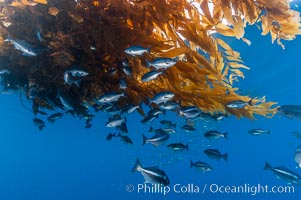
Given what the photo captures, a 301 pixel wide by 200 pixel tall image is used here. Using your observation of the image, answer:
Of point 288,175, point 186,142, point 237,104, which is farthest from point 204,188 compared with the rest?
point 237,104

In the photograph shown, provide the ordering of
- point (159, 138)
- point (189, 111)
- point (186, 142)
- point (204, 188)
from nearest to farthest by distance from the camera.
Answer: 1. point (189, 111)
2. point (159, 138)
3. point (204, 188)
4. point (186, 142)

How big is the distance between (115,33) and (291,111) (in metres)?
3.30

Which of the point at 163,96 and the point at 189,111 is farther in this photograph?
the point at 189,111

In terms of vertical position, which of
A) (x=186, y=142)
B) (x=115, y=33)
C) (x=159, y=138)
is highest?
(x=186, y=142)

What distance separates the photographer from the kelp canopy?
4121 millimetres

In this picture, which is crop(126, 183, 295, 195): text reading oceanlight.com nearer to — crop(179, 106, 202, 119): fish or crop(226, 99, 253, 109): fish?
crop(179, 106, 202, 119): fish

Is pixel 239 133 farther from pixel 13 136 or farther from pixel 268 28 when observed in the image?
pixel 268 28

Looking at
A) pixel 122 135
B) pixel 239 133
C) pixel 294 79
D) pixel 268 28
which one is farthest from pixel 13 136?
pixel 268 28

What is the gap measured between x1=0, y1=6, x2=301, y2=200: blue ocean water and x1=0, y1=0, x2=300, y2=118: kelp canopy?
1.38 m

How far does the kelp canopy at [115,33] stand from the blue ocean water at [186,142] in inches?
54.3

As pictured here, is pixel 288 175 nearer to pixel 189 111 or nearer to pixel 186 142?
pixel 189 111

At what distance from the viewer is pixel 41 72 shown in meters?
4.68

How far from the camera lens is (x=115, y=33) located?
4352 millimetres

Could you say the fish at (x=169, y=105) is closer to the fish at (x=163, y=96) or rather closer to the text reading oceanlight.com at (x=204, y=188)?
the fish at (x=163, y=96)
